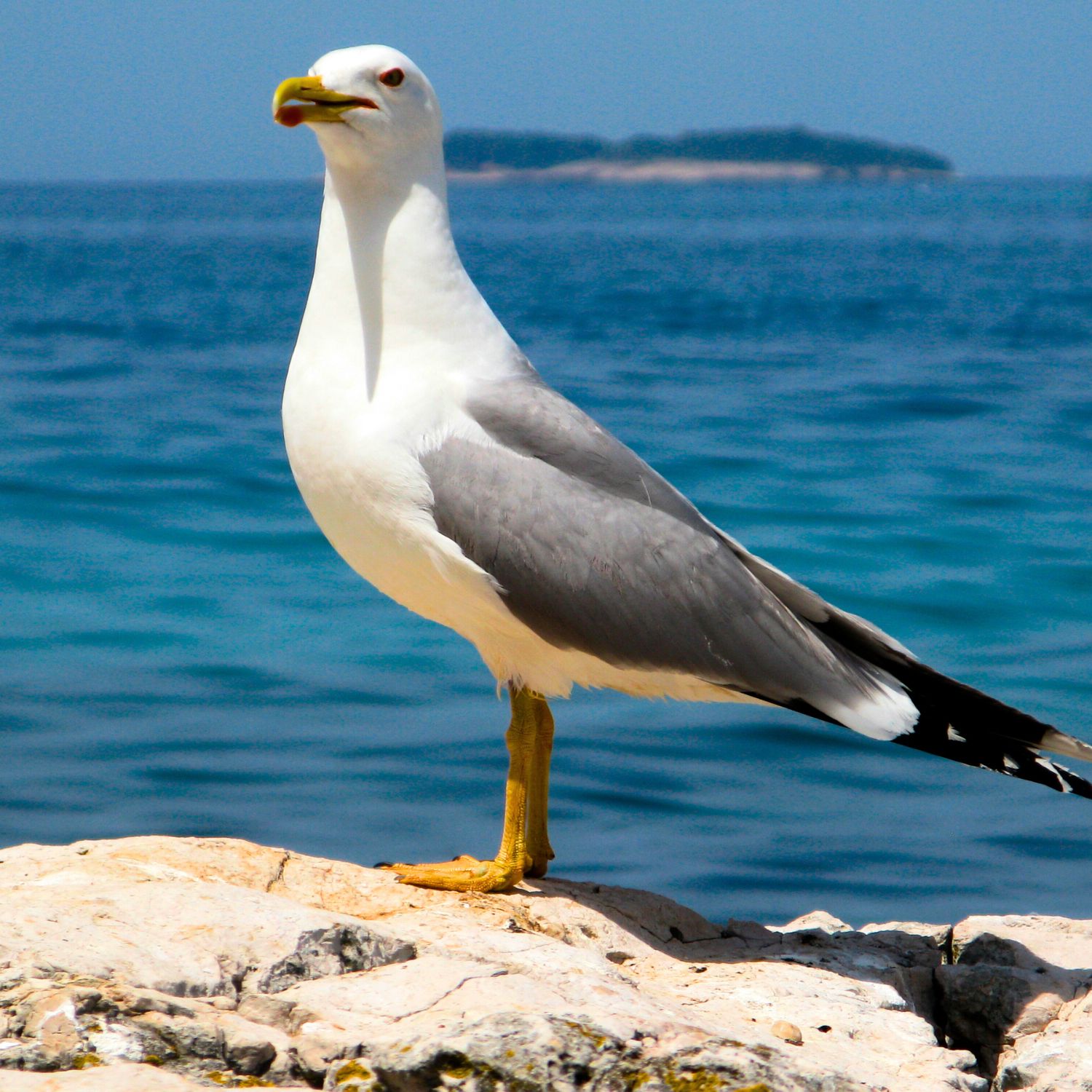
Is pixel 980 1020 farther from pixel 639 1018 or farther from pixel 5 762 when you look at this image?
pixel 5 762

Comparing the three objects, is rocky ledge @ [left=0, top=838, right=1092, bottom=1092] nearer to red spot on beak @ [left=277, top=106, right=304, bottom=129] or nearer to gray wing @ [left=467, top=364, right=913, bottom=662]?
gray wing @ [left=467, top=364, right=913, bottom=662]

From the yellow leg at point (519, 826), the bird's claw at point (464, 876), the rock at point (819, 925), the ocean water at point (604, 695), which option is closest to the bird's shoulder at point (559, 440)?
the yellow leg at point (519, 826)

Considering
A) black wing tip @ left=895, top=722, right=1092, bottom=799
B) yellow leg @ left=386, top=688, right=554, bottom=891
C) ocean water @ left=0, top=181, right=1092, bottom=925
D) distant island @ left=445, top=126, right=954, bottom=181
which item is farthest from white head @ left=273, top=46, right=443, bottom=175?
distant island @ left=445, top=126, right=954, bottom=181

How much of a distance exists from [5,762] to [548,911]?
5024 millimetres

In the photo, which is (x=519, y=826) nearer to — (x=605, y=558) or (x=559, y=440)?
(x=605, y=558)

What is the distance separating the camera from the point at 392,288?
13.5ft

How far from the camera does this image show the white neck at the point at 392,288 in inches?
161

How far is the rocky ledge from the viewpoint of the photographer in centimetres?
266

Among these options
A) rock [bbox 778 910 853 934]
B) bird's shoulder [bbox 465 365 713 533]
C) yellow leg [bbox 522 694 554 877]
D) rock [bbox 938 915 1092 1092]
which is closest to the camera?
rock [bbox 938 915 1092 1092]

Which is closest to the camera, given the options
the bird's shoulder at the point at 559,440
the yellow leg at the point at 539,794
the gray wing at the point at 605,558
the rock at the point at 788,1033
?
the rock at the point at 788,1033

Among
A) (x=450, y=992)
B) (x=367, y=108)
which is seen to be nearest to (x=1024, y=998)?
(x=450, y=992)

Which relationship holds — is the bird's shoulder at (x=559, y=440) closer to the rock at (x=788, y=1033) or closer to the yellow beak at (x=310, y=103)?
the yellow beak at (x=310, y=103)

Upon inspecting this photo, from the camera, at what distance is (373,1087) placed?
2.64 m

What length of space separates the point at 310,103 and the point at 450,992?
2.35m
